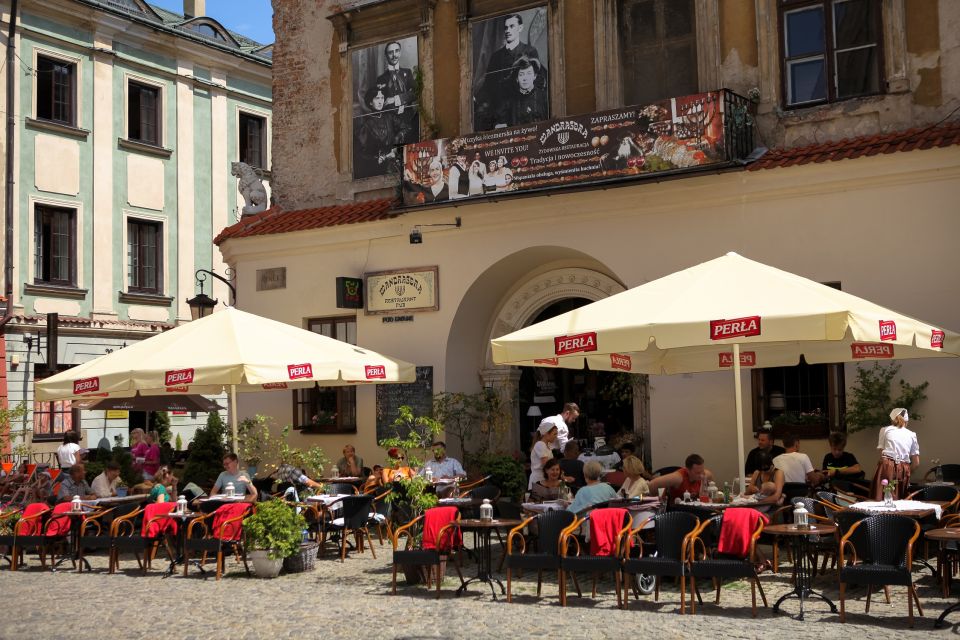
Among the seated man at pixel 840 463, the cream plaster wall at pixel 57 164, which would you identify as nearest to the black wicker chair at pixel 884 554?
the seated man at pixel 840 463

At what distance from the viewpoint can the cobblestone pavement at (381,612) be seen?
9.03 meters

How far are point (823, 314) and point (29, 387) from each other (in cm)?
2199

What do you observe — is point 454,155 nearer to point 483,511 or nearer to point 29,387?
point 483,511

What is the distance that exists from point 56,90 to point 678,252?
18381mm

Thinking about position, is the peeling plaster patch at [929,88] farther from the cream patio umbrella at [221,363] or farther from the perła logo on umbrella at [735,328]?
the cream patio umbrella at [221,363]

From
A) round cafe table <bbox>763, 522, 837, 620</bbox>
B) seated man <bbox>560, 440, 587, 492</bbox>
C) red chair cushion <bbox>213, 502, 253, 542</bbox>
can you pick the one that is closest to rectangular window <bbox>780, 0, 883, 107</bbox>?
seated man <bbox>560, 440, 587, 492</bbox>

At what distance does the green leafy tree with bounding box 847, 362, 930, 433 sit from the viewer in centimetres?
1452

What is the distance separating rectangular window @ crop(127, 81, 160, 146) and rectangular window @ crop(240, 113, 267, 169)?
3012 millimetres

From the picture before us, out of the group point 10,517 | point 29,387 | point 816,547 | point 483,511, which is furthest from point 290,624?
point 29,387

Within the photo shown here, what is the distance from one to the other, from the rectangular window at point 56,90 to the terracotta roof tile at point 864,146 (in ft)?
62.9

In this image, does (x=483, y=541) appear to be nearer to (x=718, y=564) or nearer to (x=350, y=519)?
(x=350, y=519)

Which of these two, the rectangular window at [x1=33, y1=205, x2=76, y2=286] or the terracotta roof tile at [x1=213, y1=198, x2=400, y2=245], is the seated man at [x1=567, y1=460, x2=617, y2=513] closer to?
the terracotta roof tile at [x1=213, y1=198, x2=400, y2=245]

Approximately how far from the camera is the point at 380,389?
19.5 metres

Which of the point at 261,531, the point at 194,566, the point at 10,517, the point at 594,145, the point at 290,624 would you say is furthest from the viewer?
the point at 594,145
